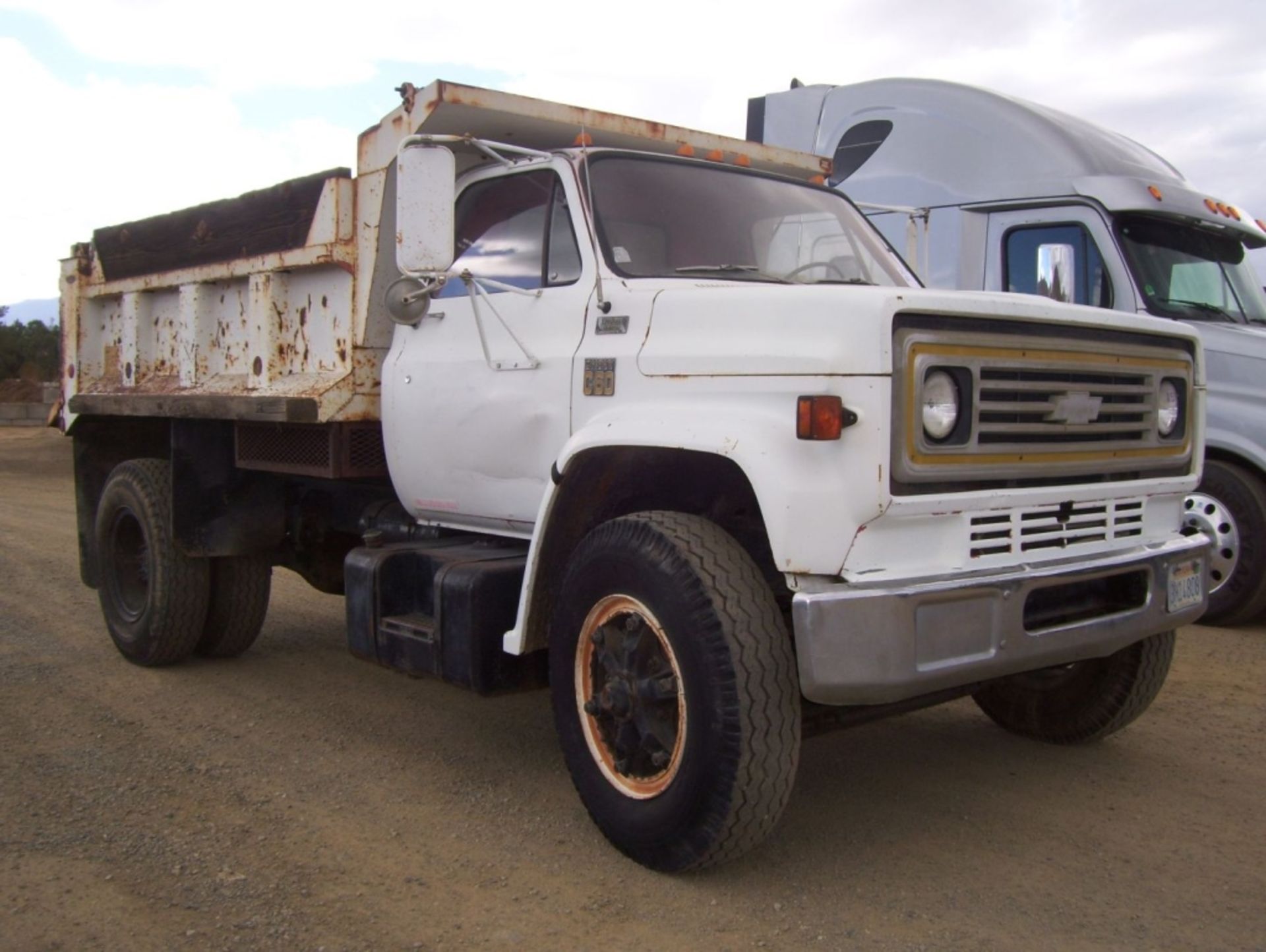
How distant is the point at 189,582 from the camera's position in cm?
613

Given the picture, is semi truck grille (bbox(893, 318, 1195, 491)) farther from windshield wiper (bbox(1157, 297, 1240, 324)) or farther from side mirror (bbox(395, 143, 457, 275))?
windshield wiper (bbox(1157, 297, 1240, 324))

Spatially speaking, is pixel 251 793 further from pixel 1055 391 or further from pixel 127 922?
pixel 1055 391

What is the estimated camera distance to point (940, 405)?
133 inches

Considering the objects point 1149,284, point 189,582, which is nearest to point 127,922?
point 189,582

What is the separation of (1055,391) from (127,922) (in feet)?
10.00

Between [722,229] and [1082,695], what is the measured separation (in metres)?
2.28

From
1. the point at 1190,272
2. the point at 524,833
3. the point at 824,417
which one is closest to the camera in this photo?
the point at 824,417

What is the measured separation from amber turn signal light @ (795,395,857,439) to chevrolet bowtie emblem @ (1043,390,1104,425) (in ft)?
2.55

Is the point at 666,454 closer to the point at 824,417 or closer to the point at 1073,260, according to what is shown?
the point at 824,417

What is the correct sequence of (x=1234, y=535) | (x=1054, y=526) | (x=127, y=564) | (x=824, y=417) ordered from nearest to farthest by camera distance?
(x=824, y=417)
(x=1054, y=526)
(x=127, y=564)
(x=1234, y=535)

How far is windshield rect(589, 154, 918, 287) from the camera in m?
4.30

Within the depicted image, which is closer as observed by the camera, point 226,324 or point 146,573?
point 226,324

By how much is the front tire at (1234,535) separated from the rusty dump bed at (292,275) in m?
3.34

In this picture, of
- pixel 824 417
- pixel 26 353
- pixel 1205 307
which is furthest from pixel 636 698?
pixel 26 353
